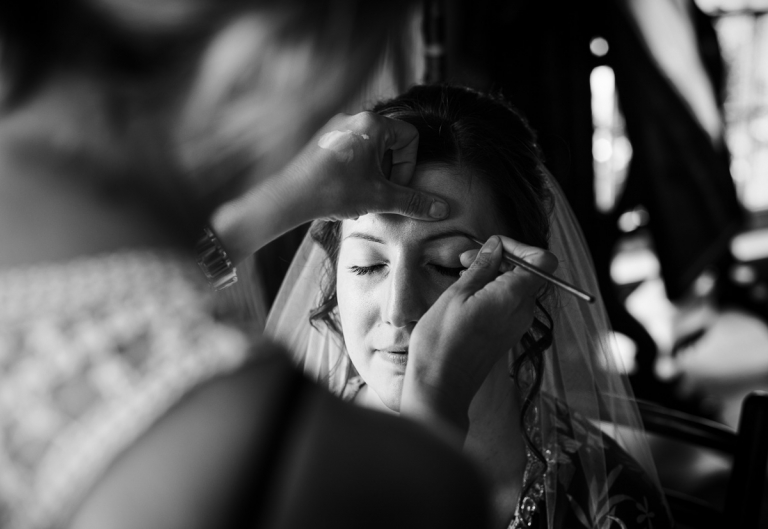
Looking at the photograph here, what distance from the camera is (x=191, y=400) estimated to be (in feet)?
1.10

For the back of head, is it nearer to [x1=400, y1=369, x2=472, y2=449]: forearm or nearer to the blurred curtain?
[x1=400, y1=369, x2=472, y2=449]: forearm

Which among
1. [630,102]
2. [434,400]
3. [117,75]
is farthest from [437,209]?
[630,102]

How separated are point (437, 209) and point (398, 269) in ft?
0.36

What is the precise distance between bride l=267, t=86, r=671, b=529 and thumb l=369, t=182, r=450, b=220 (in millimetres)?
21

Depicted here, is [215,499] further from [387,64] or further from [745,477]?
[387,64]

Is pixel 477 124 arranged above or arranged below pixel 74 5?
below

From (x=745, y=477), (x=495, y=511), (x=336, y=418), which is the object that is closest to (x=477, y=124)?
(x=495, y=511)

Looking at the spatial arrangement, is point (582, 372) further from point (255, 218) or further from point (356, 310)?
point (255, 218)

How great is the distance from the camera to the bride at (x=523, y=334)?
1.05m

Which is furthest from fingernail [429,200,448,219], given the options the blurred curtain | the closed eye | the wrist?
the blurred curtain

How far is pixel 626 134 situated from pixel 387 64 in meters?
1.39

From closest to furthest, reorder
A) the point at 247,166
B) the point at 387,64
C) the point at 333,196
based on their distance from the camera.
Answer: the point at 333,196
the point at 247,166
the point at 387,64

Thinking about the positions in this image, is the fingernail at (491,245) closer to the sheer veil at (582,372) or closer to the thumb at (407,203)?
the thumb at (407,203)

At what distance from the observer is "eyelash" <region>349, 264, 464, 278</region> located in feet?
3.46
